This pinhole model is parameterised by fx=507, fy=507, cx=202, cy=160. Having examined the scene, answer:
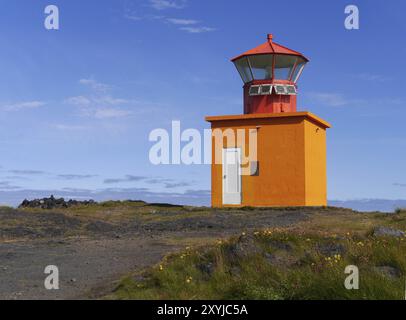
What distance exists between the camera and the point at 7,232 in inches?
595

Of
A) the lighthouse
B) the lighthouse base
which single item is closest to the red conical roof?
the lighthouse

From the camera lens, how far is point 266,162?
864 inches

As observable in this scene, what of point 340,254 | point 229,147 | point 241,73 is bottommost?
point 340,254

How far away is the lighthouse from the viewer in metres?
21.6

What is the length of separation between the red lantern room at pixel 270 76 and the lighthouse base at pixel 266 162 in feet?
4.37

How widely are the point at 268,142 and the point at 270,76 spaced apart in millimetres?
3354

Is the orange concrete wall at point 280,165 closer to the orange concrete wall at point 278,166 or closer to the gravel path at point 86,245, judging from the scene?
the orange concrete wall at point 278,166

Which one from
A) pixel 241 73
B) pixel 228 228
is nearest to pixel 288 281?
pixel 228 228

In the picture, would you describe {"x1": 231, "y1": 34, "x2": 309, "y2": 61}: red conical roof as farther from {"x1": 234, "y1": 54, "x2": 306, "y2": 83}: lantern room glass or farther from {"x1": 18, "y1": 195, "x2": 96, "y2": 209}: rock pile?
{"x1": 18, "y1": 195, "x2": 96, "y2": 209}: rock pile

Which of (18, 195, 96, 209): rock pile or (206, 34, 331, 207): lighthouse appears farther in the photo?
(18, 195, 96, 209): rock pile

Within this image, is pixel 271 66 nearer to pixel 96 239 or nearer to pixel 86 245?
pixel 96 239

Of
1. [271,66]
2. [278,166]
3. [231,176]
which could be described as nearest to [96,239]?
[231,176]
